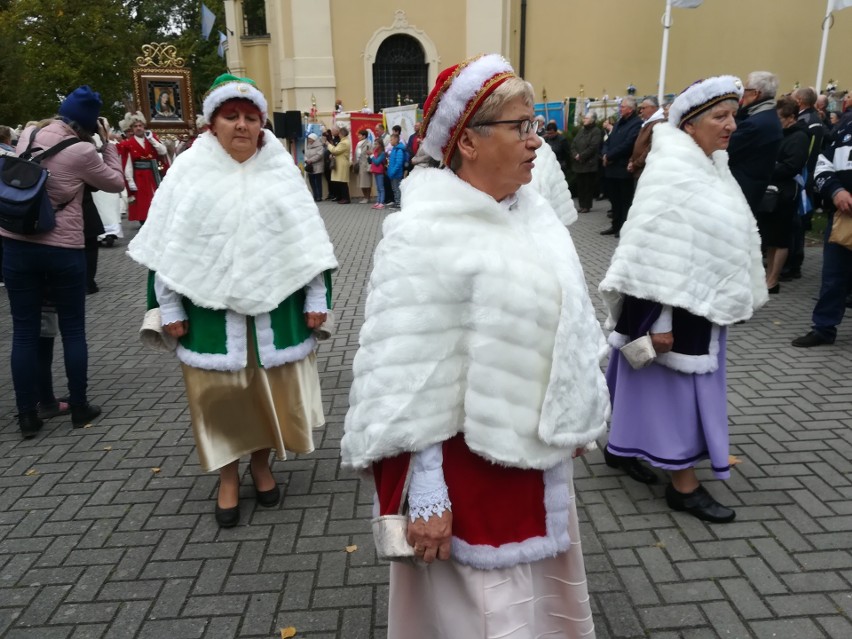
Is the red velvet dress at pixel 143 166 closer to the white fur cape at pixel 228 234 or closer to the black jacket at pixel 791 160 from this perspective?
the white fur cape at pixel 228 234

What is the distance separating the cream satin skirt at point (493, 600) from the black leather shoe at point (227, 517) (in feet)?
5.62

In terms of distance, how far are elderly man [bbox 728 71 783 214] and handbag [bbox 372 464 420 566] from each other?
18.4 ft

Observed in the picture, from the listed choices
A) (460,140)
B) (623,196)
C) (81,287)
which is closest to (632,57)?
(623,196)

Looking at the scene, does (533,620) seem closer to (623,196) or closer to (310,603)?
(310,603)

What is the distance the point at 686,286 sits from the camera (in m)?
3.20

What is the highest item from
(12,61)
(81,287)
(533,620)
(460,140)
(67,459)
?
(12,61)

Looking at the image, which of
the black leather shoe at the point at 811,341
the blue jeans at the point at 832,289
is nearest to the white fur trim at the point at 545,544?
the black leather shoe at the point at 811,341

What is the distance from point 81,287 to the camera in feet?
15.8

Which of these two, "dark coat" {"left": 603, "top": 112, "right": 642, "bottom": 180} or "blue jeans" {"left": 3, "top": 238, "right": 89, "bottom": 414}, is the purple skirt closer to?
"blue jeans" {"left": 3, "top": 238, "right": 89, "bottom": 414}

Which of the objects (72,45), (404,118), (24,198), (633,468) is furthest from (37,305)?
(72,45)

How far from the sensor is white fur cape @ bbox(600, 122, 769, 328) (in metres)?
3.20

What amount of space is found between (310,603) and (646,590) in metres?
1.47

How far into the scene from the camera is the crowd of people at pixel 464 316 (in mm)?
1857

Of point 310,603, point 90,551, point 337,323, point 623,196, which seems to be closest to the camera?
point 310,603
